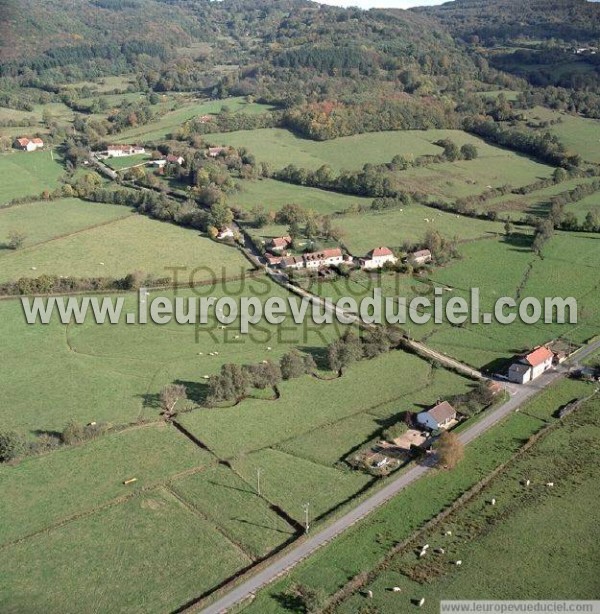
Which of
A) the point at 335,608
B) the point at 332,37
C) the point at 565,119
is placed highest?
the point at 332,37

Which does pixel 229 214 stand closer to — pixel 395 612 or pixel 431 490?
pixel 431 490

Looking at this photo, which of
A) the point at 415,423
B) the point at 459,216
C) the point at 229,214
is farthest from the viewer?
the point at 459,216

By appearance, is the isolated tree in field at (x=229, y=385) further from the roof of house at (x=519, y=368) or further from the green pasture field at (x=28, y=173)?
the green pasture field at (x=28, y=173)

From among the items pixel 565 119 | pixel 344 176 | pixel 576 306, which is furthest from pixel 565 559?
pixel 565 119

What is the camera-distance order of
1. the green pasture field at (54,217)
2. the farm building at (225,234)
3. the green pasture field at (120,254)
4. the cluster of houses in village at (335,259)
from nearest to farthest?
the green pasture field at (120,254)
the cluster of houses in village at (335,259)
the farm building at (225,234)
the green pasture field at (54,217)

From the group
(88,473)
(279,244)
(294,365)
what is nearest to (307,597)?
(88,473)

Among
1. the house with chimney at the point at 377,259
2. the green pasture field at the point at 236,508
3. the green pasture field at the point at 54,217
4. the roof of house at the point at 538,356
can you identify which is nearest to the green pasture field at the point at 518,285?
the roof of house at the point at 538,356
